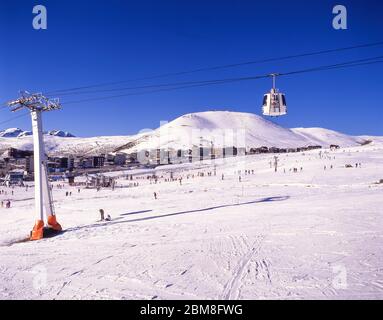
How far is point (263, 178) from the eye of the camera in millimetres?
46750

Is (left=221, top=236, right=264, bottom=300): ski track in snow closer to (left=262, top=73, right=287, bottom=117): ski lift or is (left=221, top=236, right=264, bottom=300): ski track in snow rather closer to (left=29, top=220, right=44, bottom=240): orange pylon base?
(left=262, top=73, right=287, bottom=117): ski lift

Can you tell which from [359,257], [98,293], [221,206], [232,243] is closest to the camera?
[98,293]

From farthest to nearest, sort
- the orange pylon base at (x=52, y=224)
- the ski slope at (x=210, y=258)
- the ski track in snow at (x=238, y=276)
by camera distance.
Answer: the orange pylon base at (x=52, y=224), the ski slope at (x=210, y=258), the ski track in snow at (x=238, y=276)

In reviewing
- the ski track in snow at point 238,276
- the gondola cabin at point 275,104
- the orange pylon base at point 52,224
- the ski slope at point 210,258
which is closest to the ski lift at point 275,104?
the gondola cabin at point 275,104

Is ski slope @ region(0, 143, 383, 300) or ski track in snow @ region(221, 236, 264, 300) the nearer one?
ski track in snow @ region(221, 236, 264, 300)

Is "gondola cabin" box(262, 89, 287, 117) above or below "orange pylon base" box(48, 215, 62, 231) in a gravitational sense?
above

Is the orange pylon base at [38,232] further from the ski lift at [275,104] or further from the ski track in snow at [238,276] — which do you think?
the ski lift at [275,104]

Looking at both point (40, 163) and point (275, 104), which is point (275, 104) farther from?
point (40, 163)

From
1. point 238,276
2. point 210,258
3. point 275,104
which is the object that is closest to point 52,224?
point 210,258

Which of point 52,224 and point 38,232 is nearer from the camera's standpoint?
point 38,232

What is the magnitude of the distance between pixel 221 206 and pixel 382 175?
26.3 meters

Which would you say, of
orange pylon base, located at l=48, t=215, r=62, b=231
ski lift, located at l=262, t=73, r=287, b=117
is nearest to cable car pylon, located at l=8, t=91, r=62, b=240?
orange pylon base, located at l=48, t=215, r=62, b=231
